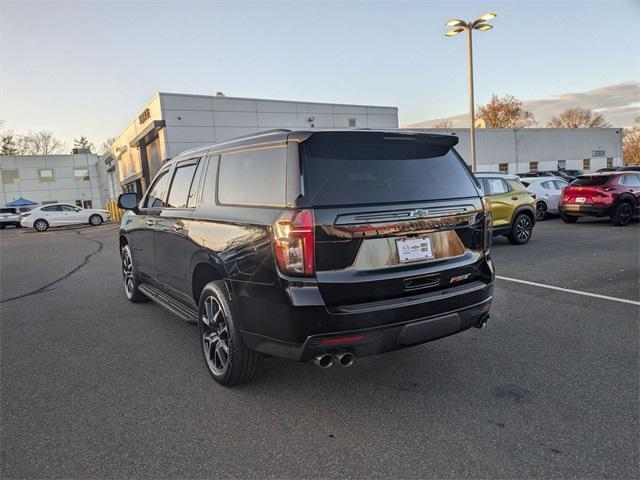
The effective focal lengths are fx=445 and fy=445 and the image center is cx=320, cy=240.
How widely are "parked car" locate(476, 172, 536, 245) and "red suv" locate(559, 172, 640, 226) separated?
144 inches

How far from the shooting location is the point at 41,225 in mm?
26781

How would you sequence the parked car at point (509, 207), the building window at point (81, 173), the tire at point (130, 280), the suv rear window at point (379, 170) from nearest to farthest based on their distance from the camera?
the suv rear window at point (379, 170) < the tire at point (130, 280) < the parked car at point (509, 207) < the building window at point (81, 173)

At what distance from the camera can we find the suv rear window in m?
2.83

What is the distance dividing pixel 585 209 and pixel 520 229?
4120mm

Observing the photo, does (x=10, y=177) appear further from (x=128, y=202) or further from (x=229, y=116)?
(x=128, y=202)

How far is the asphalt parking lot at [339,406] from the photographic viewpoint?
248cm

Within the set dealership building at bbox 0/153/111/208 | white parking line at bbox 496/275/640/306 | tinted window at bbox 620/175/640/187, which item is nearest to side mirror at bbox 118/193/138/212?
white parking line at bbox 496/275/640/306

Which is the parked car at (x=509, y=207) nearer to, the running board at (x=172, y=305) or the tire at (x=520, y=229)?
the tire at (x=520, y=229)

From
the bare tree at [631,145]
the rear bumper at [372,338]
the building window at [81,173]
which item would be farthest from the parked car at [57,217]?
the bare tree at [631,145]

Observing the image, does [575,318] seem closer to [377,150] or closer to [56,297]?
[377,150]

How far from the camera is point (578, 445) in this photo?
255 centimetres

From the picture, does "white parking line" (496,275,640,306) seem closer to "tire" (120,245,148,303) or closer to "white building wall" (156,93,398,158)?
"tire" (120,245,148,303)

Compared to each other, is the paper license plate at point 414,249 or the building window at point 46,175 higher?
the building window at point 46,175

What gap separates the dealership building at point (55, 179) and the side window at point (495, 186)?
5456cm
